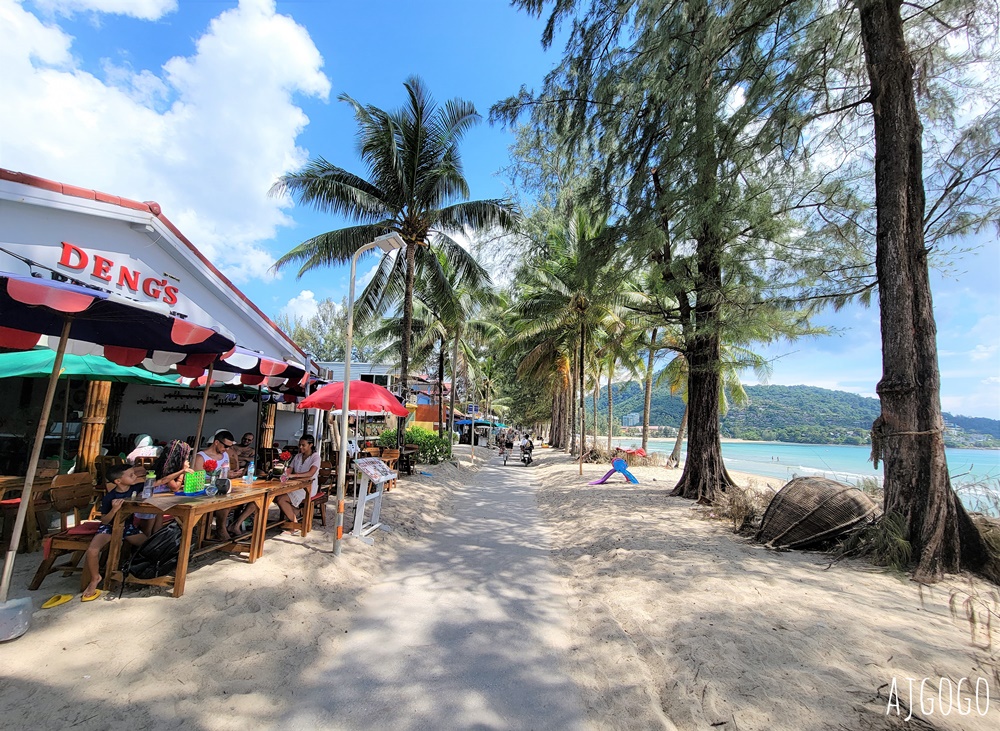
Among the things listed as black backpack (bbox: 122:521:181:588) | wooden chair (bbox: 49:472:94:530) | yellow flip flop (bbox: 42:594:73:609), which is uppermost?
wooden chair (bbox: 49:472:94:530)

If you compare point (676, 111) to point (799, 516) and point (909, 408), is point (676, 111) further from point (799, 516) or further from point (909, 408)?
point (799, 516)

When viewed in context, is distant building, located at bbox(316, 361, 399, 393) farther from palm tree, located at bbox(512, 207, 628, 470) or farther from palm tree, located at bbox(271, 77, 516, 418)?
palm tree, located at bbox(271, 77, 516, 418)

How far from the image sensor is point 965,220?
567 cm

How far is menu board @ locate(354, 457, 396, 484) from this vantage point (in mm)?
6129

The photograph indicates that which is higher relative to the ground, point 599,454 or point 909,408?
point 909,408

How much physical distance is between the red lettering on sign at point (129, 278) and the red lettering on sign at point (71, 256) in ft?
1.80

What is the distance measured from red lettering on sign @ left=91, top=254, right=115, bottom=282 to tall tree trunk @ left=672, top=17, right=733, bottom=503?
931 cm

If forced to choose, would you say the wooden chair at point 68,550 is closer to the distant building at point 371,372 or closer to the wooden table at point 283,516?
the wooden table at point 283,516

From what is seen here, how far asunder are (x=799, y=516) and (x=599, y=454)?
1503 centimetres

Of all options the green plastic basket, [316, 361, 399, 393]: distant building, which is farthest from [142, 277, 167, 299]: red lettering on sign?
[316, 361, 399, 393]: distant building

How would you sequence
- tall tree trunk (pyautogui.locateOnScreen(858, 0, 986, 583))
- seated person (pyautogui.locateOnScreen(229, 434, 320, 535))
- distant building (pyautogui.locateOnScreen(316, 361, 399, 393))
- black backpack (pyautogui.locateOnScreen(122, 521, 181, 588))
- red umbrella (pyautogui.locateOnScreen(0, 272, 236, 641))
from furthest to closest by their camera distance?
distant building (pyautogui.locateOnScreen(316, 361, 399, 393))
seated person (pyautogui.locateOnScreen(229, 434, 320, 535))
tall tree trunk (pyautogui.locateOnScreen(858, 0, 986, 583))
black backpack (pyautogui.locateOnScreen(122, 521, 181, 588))
red umbrella (pyautogui.locateOnScreen(0, 272, 236, 641))

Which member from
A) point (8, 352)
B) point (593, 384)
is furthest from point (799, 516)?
point (593, 384)

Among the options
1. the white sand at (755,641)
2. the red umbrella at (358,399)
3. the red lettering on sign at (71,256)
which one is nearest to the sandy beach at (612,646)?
the white sand at (755,641)

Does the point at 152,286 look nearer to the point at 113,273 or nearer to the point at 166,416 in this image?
the point at 113,273
